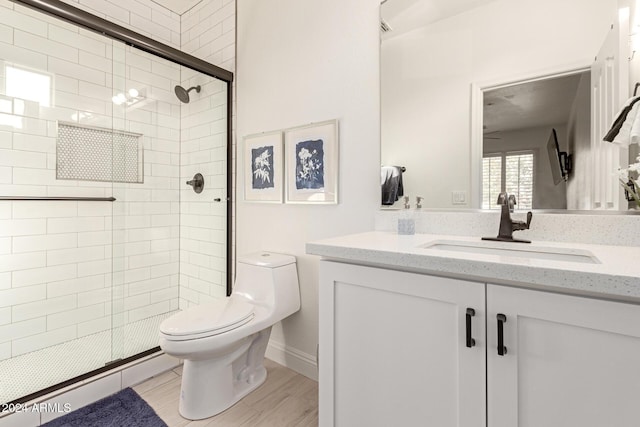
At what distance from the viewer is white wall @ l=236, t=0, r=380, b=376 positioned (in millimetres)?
1598

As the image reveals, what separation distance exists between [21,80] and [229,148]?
Answer: 1217mm

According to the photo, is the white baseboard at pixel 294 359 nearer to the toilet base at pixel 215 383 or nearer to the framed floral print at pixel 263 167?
the toilet base at pixel 215 383

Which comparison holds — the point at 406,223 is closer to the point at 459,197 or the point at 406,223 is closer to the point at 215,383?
the point at 459,197

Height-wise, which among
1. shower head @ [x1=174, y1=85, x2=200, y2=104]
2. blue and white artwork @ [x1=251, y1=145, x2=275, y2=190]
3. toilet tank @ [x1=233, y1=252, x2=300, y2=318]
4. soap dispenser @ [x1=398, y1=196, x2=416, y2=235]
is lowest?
toilet tank @ [x1=233, y1=252, x2=300, y2=318]

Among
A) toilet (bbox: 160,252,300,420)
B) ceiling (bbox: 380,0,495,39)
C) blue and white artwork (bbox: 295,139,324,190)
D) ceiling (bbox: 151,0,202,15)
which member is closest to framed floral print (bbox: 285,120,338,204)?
blue and white artwork (bbox: 295,139,324,190)

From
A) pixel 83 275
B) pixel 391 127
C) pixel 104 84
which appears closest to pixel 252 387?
pixel 83 275

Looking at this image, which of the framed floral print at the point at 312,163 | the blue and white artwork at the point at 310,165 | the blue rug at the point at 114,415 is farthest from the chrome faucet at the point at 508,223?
the blue rug at the point at 114,415

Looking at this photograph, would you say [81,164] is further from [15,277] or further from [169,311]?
[169,311]

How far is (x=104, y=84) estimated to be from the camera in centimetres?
209

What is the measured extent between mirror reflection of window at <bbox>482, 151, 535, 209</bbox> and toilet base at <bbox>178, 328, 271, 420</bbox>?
1367mm

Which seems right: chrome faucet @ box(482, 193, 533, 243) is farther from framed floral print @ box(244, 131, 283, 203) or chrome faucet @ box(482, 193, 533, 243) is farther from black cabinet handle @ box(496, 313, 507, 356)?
framed floral print @ box(244, 131, 283, 203)

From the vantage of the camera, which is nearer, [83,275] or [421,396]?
[421,396]

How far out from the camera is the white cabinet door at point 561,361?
653mm

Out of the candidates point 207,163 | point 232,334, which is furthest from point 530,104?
point 207,163
